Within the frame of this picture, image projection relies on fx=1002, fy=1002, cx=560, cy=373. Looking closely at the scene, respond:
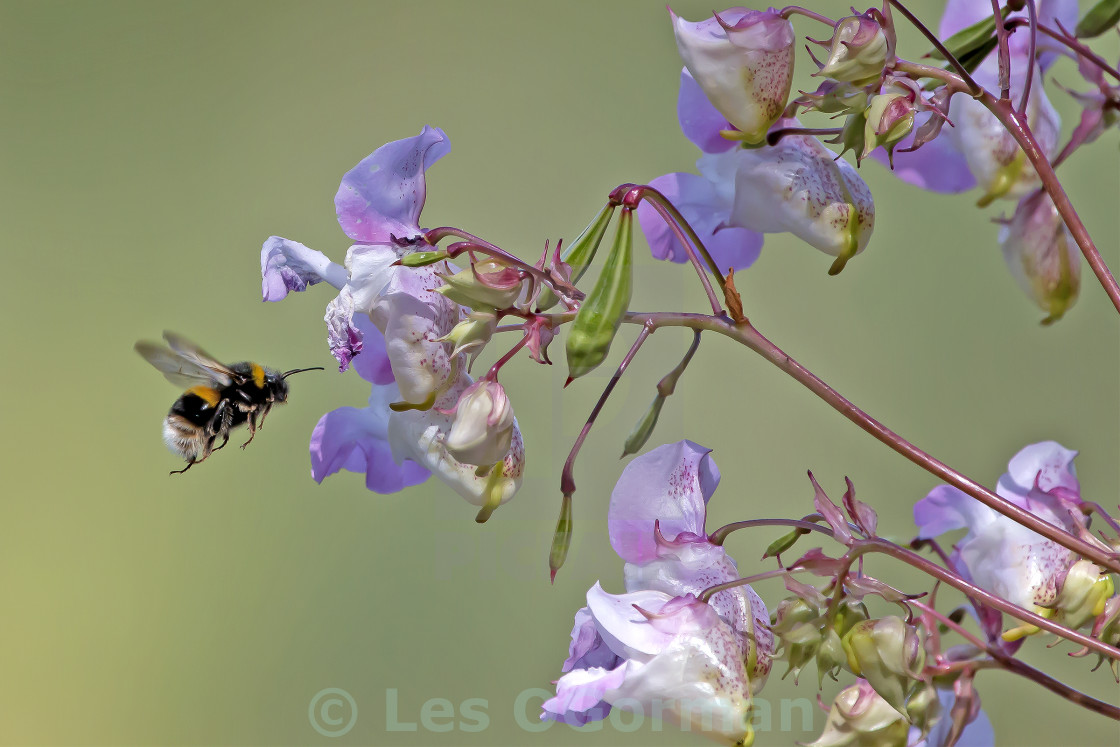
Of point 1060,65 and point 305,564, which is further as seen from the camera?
point 305,564

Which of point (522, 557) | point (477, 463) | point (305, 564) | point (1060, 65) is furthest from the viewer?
point (305, 564)

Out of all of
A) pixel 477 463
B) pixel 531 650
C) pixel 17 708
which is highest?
pixel 477 463

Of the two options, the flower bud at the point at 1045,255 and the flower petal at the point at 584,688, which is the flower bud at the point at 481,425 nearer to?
the flower petal at the point at 584,688

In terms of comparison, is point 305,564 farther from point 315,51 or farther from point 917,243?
point 917,243

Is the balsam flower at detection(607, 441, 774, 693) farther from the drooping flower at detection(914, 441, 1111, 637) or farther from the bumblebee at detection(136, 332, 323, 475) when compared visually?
the bumblebee at detection(136, 332, 323, 475)

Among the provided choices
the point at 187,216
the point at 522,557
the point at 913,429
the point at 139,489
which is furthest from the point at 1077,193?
the point at 139,489

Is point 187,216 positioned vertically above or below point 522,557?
above

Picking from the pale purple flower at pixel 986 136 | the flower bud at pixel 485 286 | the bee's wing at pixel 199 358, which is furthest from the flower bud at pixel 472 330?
the bee's wing at pixel 199 358
